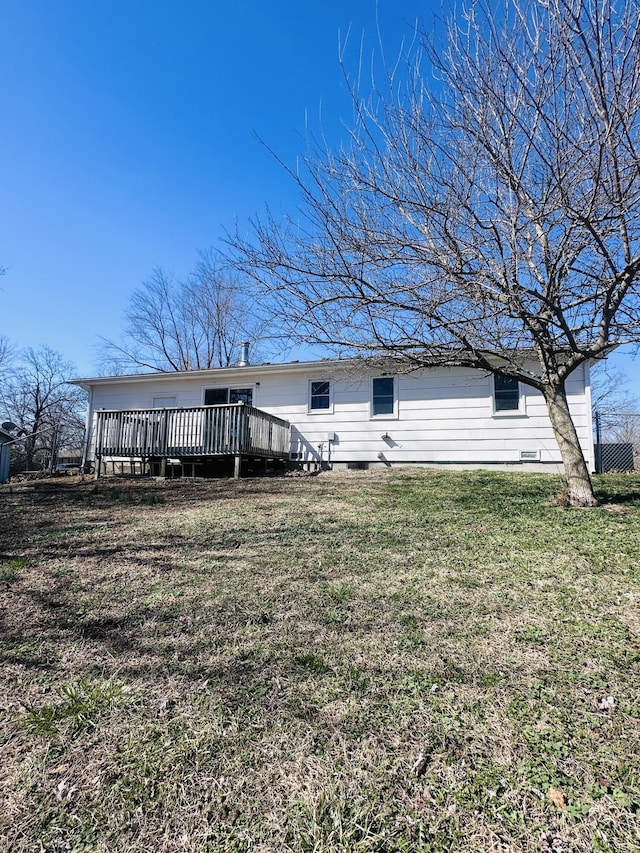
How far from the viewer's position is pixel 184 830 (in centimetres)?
135

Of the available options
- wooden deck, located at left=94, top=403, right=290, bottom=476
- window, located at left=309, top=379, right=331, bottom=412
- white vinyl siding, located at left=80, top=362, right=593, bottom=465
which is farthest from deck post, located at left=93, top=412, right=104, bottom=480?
window, located at left=309, top=379, right=331, bottom=412

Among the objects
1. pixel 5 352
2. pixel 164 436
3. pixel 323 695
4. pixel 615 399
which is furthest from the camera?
pixel 5 352

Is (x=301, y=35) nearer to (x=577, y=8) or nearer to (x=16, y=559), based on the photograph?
(x=577, y=8)

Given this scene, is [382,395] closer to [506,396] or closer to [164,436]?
[506,396]

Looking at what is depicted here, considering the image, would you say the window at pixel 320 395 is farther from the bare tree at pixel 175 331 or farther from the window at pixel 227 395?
the bare tree at pixel 175 331

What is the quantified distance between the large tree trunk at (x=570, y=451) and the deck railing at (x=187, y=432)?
6.03m

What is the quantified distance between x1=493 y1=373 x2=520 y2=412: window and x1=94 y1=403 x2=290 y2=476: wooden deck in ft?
17.8

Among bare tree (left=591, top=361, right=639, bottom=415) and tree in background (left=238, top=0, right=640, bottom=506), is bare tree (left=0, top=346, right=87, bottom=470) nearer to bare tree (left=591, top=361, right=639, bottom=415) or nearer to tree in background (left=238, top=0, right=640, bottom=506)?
tree in background (left=238, top=0, right=640, bottom=506)

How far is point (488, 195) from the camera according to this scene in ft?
14.5

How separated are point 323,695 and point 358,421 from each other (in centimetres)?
932

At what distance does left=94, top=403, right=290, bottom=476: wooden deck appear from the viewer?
942 centimetres

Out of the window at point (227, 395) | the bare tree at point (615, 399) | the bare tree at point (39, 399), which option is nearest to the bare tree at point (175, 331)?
the bare tree at point (39, 399)

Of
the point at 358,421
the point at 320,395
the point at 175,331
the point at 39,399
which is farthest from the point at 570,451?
the point at 39,399

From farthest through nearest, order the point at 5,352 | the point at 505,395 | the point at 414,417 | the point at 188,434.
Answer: the point at 5,352
the point at 414,417
the point at 505,395
the point at 188,434
